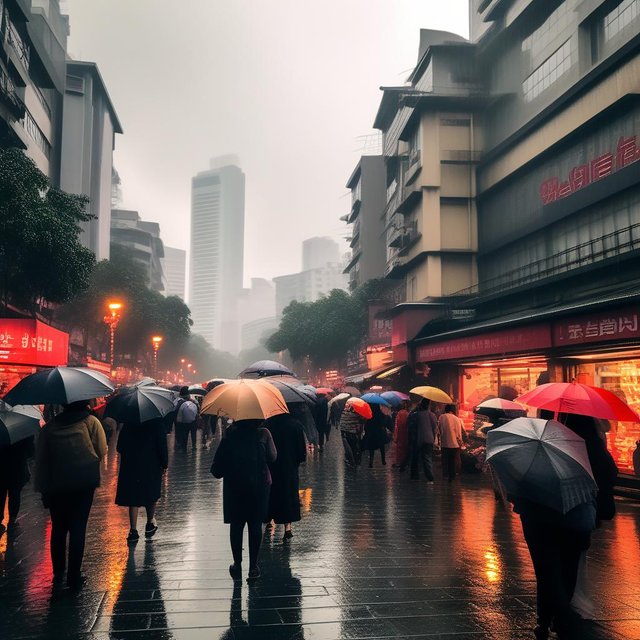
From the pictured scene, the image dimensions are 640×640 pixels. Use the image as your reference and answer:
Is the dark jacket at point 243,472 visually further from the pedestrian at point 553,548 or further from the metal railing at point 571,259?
the metal railing at point 571,259

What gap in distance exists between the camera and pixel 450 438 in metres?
13.7

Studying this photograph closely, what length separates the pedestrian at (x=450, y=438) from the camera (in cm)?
1367

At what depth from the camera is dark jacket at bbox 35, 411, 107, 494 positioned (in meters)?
5.98

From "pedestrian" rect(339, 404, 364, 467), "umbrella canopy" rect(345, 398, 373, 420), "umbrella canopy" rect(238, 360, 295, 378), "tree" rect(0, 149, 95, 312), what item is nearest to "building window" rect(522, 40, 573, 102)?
"umbrella canopy" rect(345, 398, 373, 420)

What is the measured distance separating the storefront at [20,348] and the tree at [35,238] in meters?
1.62

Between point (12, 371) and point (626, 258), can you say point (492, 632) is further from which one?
point (12, 371)

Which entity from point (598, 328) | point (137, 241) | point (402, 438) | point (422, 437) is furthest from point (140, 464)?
point (137, 241)

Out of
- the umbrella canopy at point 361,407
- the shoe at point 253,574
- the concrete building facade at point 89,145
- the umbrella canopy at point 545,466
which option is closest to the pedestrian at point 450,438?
the umbrella canopy at point 361,407

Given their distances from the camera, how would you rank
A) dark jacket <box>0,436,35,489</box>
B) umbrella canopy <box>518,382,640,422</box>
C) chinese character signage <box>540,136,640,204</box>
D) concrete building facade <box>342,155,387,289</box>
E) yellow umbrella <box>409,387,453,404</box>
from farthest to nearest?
1. concrete building facade <box>342,155,387,289</box>
2. chinese character signage <box>540,136,640,204</box>
3. yellow umbrella <box>409,387,453,404</box>
4. dark jacket <box>0,436,35,489</box>
5. umbrella canopy <box>518,382,640,422</box>

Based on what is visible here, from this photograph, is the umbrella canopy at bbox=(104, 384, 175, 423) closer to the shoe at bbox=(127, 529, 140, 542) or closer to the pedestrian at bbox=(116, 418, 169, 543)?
the pedestrian at bbox=(116, 418, 169, 543)

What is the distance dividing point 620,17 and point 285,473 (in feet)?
60.4

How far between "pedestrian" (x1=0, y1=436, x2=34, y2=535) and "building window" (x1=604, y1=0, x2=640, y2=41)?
19.3m

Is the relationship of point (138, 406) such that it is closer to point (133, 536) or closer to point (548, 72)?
point (133, 536)

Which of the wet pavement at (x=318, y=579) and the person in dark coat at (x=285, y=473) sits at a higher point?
the person in dark coat at (x=285, y=473)
